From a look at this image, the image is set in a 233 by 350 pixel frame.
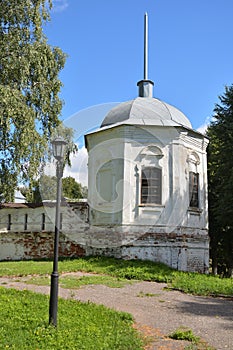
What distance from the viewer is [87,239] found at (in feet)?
51.3

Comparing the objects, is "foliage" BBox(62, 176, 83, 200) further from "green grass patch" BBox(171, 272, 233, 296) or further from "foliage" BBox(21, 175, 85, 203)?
"green grass patch" BBox(171, 272, 233, 296)

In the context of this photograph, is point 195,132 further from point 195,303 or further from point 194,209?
point 195,303

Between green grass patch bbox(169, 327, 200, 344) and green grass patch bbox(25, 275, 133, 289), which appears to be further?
green grass patch bbox(25, 275, 133, 289)

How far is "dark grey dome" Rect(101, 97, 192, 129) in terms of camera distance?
51.8 ft

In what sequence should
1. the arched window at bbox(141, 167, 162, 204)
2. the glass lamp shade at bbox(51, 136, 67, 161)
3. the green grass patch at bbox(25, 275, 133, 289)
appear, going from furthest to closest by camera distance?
1. the arched window at bbox(141, 167, 162, 204)
2. the green grass patch at bbox(25, 275, 133, 289)
3. the glass lamp shade at bbox(51, 136, 67, 161)

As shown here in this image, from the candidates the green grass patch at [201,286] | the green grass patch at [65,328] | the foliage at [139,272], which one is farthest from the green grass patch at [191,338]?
the foliage at [139,272]

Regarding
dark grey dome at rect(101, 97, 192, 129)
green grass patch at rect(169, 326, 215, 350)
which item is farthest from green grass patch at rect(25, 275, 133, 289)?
dark grey dome at rect(101, 97, 192, 129)

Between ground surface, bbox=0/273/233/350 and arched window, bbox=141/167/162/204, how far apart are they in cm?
443

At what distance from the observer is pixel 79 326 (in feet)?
19.7

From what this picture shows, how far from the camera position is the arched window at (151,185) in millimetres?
15086

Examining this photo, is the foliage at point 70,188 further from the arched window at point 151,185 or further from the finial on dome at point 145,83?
the arched window at point 151,185

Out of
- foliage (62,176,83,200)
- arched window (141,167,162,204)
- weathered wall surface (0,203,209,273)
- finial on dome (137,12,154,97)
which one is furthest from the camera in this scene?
foliage (62,176,83,200)

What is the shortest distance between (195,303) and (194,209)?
7049 mm

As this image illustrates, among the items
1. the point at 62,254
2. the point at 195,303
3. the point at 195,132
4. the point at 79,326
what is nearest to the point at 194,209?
the point at 195,132
